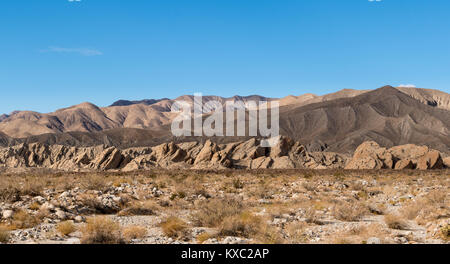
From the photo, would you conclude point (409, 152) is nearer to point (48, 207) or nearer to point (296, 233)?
point (296, 233)

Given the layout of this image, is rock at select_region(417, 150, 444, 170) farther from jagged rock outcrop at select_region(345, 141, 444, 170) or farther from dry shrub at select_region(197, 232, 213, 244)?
dry shrub at select_region(197, 232, 213, 244)

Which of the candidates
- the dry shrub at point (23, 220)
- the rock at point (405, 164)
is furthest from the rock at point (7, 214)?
the rock at point (405, 164)

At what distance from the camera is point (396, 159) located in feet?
158

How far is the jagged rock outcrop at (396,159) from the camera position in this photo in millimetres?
46219

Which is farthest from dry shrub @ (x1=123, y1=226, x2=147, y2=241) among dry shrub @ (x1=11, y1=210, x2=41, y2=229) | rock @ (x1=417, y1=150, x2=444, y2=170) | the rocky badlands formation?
rock @ (x1=417, y1=150, x2=444, y2=170)

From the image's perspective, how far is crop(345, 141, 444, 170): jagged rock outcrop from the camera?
46.2m

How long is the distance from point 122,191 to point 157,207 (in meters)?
5.38

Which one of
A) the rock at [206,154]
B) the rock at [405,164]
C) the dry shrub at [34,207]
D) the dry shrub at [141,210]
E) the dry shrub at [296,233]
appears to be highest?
the rock at [206,154]

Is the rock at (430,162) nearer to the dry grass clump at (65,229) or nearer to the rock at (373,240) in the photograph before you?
the rock at (373,240)

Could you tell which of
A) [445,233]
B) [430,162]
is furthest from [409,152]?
[445,233]

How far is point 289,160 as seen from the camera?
167 feet

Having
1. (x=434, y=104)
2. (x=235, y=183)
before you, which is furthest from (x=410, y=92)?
(x=235, y=183)
